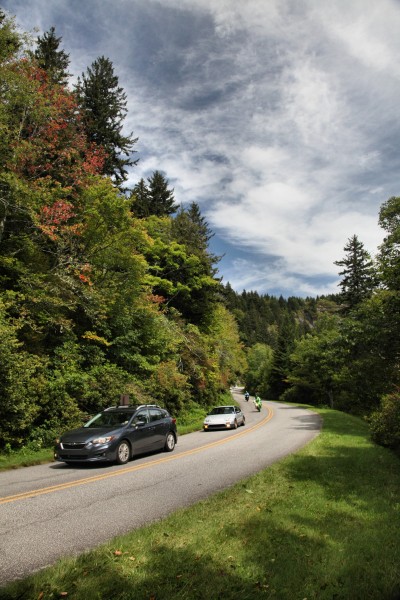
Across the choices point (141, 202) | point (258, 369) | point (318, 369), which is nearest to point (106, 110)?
point (141, 202)

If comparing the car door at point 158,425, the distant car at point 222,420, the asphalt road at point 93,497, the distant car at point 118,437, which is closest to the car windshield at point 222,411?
the distant car at point 222,420

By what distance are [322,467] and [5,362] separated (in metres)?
9.12

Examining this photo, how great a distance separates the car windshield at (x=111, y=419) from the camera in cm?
1173

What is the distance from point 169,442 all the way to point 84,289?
704 cm

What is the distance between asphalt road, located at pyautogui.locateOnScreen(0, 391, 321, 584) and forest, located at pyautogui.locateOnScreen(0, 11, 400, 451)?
382 centimetres

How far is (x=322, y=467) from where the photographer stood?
385 inches

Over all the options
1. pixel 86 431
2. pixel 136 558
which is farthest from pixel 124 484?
pixel 136 558

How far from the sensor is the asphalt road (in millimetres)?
4828

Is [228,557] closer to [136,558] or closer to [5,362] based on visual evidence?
[136,558]

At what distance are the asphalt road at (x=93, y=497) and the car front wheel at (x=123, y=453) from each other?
258 millimetres

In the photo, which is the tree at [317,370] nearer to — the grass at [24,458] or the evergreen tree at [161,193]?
the evergreen tree at [161,193]

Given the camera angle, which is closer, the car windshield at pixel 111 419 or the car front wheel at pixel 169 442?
the car windshield at pixel 111 419

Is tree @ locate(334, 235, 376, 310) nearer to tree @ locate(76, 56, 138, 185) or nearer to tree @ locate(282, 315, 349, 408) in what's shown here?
tree @ locate(282, 315, 349, 408)

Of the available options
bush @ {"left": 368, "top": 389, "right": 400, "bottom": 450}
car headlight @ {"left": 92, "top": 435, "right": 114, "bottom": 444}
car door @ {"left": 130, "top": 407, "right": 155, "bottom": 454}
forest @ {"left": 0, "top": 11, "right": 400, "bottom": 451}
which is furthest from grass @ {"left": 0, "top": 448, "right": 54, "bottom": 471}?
bush @ {"left": 368, "top": 389, "right": 400, "bottom": 450}
